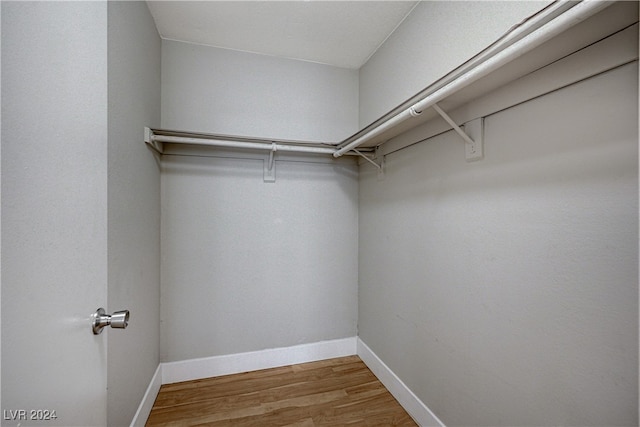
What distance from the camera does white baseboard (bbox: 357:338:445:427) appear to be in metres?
1.51

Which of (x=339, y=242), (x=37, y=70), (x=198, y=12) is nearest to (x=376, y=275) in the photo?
(x=339, y=242)

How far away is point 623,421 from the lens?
0.76 meters

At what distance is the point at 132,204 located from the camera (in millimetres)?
1359

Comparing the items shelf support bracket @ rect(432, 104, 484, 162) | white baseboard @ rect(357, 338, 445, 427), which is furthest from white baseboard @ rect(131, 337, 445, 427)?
shelf support bracket @ rect(432, 104, 484, 162)

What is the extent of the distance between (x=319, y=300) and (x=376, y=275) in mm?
546

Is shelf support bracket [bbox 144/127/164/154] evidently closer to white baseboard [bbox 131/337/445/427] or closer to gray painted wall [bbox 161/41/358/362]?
gray painted wall [bbox 161/41/358/362]

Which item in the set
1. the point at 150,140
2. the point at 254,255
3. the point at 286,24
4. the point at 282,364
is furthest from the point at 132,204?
the point at 282,364

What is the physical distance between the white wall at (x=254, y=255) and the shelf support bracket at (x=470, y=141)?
1154 millimetres

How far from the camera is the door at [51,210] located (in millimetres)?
456

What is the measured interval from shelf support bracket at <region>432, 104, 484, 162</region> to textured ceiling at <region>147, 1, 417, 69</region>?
0.88 metres

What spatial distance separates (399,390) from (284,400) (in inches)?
29.9

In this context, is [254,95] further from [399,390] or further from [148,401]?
[399,390]

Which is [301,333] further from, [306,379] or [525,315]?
[525,315]

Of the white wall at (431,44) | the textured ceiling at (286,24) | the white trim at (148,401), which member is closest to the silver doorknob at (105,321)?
the white trim at (148,401)
